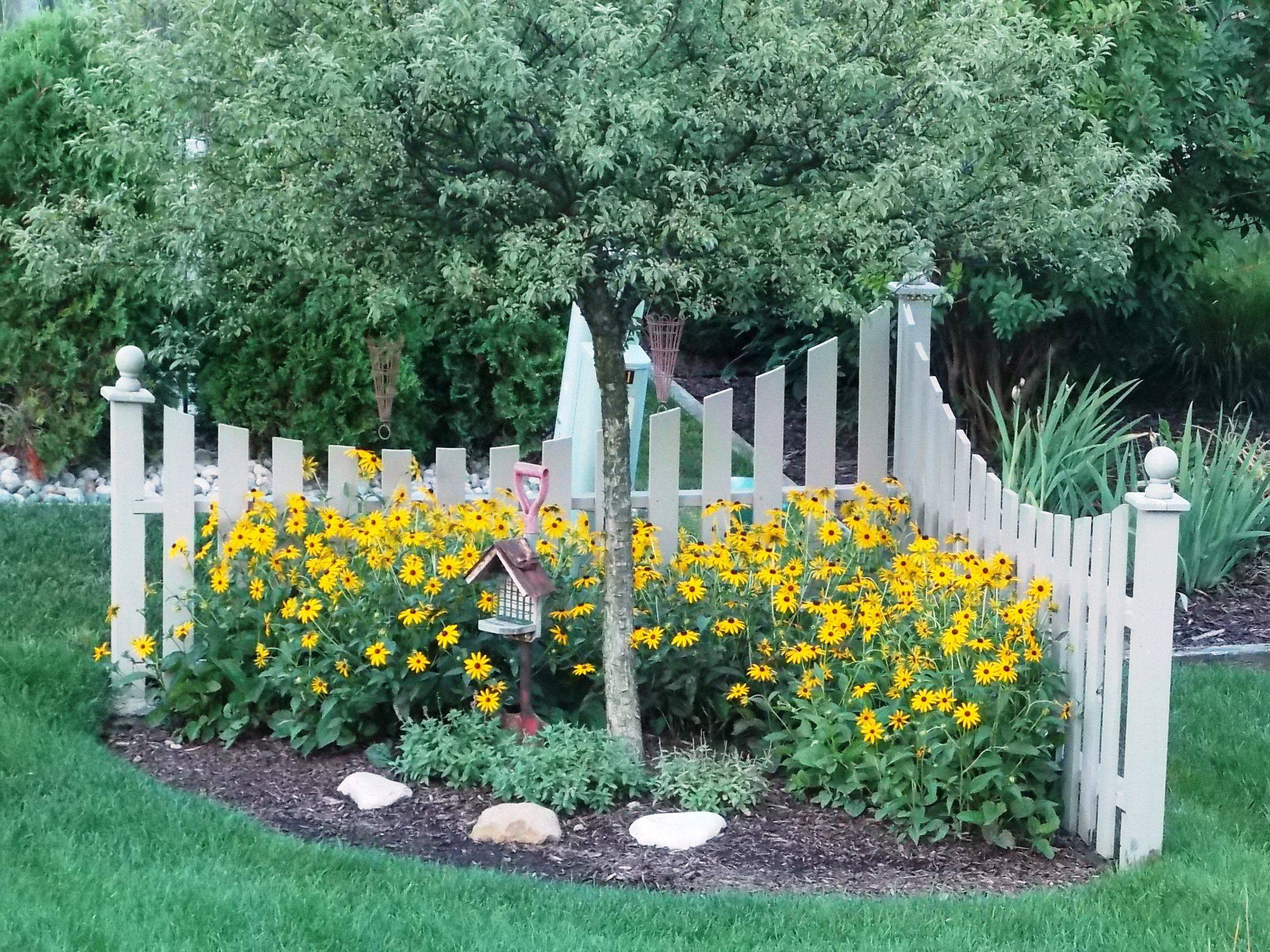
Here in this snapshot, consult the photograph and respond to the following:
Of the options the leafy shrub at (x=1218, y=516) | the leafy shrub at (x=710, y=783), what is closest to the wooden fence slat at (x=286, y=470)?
the leafy shrub at (x=710, y=783)

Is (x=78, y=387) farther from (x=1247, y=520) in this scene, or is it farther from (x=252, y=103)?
(x=1247, y=520)

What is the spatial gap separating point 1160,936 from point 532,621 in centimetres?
187

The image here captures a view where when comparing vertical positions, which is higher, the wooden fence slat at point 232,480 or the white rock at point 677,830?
the wooden fence slat at point 232,480

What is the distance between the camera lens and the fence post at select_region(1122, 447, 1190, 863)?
373 centimetres

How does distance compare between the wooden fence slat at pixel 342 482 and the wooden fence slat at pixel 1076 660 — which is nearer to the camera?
the wooden fence slat at pixel 1076 660

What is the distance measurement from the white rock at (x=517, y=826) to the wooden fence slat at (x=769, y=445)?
1.64 metres

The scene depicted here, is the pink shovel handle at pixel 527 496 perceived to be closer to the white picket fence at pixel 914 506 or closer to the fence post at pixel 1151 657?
the white picket fence at pixel 914 506

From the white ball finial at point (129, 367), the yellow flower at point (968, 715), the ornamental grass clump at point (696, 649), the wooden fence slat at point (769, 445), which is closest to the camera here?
the yellow flower at point (968, 715)

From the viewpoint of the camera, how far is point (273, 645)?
4.57m

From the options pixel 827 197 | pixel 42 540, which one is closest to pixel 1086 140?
pixel 827 197

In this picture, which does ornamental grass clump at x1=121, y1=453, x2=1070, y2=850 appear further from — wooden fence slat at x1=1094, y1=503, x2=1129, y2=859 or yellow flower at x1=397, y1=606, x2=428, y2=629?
wooden fence slat at x1=1094, y1=503, x2=1129, y2=859

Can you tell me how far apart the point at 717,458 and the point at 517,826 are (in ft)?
5.42

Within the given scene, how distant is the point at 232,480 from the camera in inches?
190

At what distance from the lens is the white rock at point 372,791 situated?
410cm
